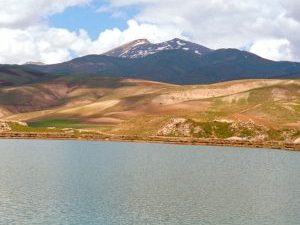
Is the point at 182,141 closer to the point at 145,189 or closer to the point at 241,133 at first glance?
the point at 241,133

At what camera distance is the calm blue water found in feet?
203

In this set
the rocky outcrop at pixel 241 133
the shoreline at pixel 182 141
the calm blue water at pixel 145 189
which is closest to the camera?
the calm blue water at pixel 145 189

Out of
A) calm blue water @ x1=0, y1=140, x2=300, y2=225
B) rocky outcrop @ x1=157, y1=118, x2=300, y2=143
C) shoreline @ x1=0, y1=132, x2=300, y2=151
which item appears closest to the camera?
calm blue water @ x1=0, y1=140, x2=300, y2=225

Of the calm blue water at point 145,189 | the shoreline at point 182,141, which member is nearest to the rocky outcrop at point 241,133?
the shoreline at point 182,141

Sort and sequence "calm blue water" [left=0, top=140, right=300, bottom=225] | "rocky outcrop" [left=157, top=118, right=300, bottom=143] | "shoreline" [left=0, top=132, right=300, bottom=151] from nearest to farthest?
"calm blue water" [left=0, top=140, right=300, bottom=225], "shoreline" [left=0, top=132, right=300, bottom=151], "rocky outcrop" [left=157, top=118, right=300, bottom=143]

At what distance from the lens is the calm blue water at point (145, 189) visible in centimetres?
6194

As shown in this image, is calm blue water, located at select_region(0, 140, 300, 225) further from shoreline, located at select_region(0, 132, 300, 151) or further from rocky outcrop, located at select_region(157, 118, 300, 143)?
rocky outcrop, located at select_region(157, 118, 300, 143)

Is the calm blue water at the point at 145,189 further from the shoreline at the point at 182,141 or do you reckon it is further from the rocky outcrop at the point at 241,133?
the rocky outcrop at the point at 241,133

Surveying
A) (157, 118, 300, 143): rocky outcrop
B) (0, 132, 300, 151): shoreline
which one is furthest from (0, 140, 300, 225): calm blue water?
(157, 118, 300, 143): rocky outcrop

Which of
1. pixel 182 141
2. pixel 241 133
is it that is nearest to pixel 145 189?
pixel 182 141

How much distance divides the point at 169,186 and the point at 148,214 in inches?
870

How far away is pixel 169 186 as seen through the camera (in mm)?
84750

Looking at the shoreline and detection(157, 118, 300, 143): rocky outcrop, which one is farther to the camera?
detection(157, 118, 300, 143): rocky outcrop

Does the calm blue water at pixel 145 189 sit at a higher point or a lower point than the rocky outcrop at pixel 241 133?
lower
